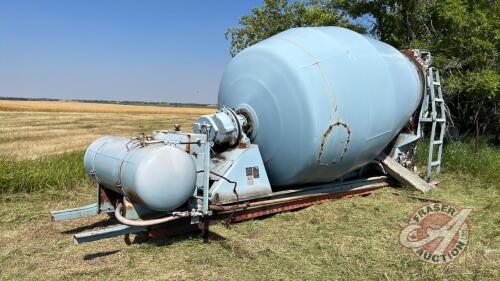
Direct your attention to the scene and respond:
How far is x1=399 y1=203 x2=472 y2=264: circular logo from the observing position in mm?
4770

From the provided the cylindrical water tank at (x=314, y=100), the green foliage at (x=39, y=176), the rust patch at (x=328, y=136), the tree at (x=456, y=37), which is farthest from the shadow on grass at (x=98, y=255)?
the tree at (x=456, y=37)

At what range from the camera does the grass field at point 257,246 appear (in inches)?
170

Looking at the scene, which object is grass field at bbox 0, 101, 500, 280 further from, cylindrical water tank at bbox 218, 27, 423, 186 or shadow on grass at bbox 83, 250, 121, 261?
cylindrical water tank at bbox 218, 27, 423, 186

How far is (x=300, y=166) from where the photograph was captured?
5.65 meters

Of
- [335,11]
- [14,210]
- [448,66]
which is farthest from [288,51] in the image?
[335,11]

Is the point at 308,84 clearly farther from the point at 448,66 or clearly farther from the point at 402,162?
the point at 448,66

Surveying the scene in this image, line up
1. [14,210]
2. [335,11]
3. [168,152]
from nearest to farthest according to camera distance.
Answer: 1. [168,152]
2. [14,210]
3. [335,11]

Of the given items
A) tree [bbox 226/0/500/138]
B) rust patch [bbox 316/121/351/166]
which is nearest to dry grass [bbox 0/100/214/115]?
tree [bbox 226/0/500/138]

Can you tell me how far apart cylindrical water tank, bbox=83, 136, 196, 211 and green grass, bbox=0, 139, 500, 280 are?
1.98 ft

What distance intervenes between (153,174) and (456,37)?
9.02 meters

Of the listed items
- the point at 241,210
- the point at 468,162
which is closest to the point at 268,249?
the point at 241,210

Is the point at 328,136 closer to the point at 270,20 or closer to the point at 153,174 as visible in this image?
the point at 153,174

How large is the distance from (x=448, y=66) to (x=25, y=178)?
30.5ft

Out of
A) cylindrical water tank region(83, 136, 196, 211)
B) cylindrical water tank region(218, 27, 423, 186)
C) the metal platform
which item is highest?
cylindrical water tank region(218, 27, 423, 186)
